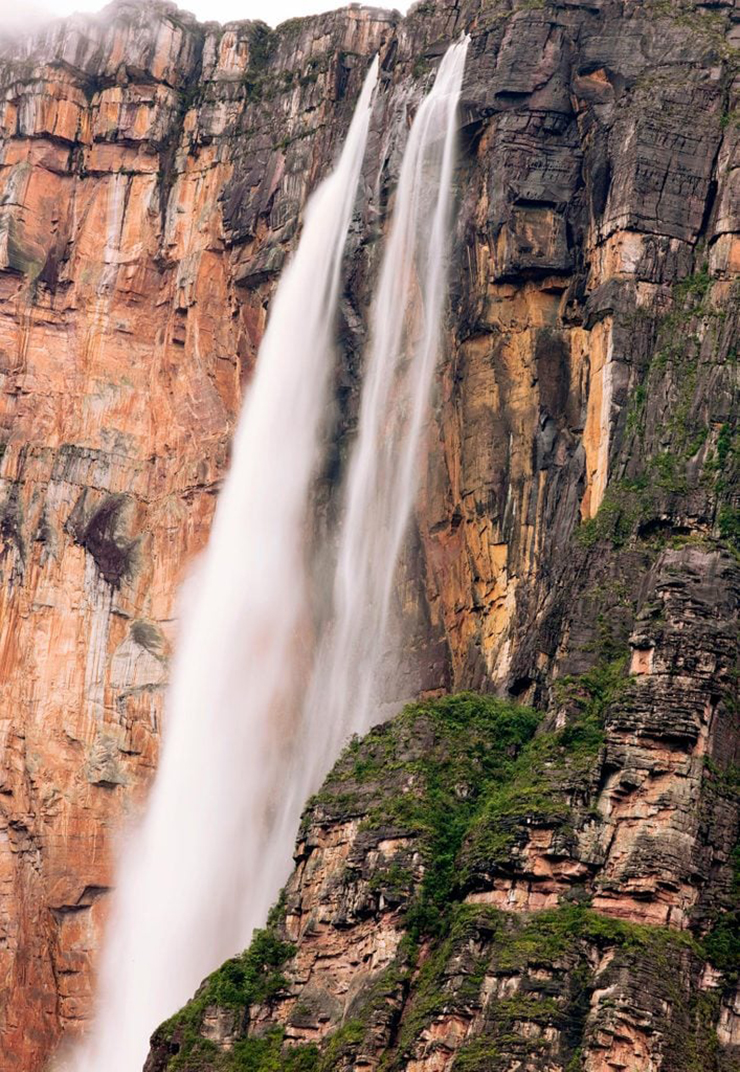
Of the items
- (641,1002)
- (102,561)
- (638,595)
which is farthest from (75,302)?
(641,1002)

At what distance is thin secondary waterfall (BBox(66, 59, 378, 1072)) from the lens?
241ft

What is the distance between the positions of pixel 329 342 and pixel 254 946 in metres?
20.8

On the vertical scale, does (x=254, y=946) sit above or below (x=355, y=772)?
below

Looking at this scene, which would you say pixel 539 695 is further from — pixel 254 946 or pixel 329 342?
pixel 329 342

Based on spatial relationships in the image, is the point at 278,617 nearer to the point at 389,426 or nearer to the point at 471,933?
the point at 389,426

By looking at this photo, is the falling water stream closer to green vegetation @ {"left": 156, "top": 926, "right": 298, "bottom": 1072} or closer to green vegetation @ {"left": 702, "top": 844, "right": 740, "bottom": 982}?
green vegetation @ {"left": 156, "top": 926, "right": 298, "bottom": 1072}

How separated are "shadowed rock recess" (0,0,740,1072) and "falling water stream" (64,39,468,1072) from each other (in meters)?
0.89

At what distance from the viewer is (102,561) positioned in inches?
3189

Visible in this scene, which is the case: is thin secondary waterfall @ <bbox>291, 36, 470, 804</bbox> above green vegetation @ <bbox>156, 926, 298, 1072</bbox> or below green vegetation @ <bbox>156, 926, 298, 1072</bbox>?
above

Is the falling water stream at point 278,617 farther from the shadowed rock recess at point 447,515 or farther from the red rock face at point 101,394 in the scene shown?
the red rock face at point 101,394

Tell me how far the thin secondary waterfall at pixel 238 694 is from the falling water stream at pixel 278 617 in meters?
0.06

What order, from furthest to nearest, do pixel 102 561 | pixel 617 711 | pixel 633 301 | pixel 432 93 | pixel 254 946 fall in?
pixel 102 561 < pixel 432 93 < pixel 633 301 < pixel 254 946 < pixel 617 711

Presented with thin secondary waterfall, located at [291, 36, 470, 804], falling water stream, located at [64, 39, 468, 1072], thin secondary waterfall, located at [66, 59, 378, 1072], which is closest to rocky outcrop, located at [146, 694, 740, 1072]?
thin secondary waterfall, located at [291, 36, 470, 804]

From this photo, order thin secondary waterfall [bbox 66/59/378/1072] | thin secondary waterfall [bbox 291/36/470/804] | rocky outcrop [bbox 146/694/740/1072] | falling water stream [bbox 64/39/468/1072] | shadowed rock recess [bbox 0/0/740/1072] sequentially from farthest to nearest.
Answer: thin secondary waterfall [bbox 291/36/470/804]
falling water stream [bbox 64/39/468/1072]
thin secondary waterfall [bbox 66/59/378/1072]
shadowed rock recess [bbox 0/0/740/1072]
rocky outcrop [bbox 146/694/740/1072]
